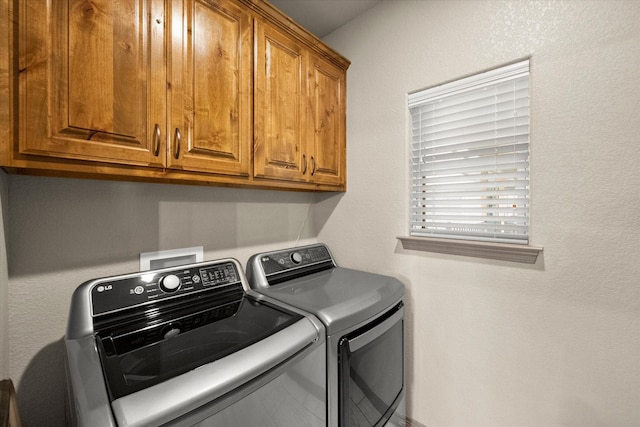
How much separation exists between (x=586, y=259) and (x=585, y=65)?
2.59ft

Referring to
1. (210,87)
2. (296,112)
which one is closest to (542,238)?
(296,112)

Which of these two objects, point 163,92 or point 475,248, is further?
point 475,248

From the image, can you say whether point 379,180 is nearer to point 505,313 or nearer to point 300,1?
point 505,313

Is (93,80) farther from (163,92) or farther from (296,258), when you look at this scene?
(296,258)

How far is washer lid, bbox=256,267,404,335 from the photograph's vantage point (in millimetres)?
1069

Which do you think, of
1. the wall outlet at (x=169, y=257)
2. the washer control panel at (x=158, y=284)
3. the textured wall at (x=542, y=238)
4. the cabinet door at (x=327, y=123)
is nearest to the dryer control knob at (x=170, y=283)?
the washer control panel at (x=158, y=284)

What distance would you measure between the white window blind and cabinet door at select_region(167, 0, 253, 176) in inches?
39.0

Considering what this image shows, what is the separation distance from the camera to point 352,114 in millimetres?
1885

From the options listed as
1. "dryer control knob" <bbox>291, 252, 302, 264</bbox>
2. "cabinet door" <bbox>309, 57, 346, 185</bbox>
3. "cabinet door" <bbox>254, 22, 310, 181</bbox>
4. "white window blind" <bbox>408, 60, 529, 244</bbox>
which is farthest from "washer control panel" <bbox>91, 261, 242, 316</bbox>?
"white window blind" <bbox>408, 60, 529, 244</bbox>

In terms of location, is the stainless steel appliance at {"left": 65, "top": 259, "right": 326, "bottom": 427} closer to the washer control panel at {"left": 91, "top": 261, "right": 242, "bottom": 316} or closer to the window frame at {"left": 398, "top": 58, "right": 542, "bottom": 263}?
the washer control panel at {"left": 91, "top": 261, "right": 242, "bottom": 316}

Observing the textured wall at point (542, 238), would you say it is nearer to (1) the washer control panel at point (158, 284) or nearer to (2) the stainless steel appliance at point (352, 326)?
(2) the stainless steel appliance at point (352, 326)

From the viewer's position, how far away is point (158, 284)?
1110 millimetres

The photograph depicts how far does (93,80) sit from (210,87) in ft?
1.32

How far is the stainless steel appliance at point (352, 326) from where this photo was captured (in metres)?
1.04
